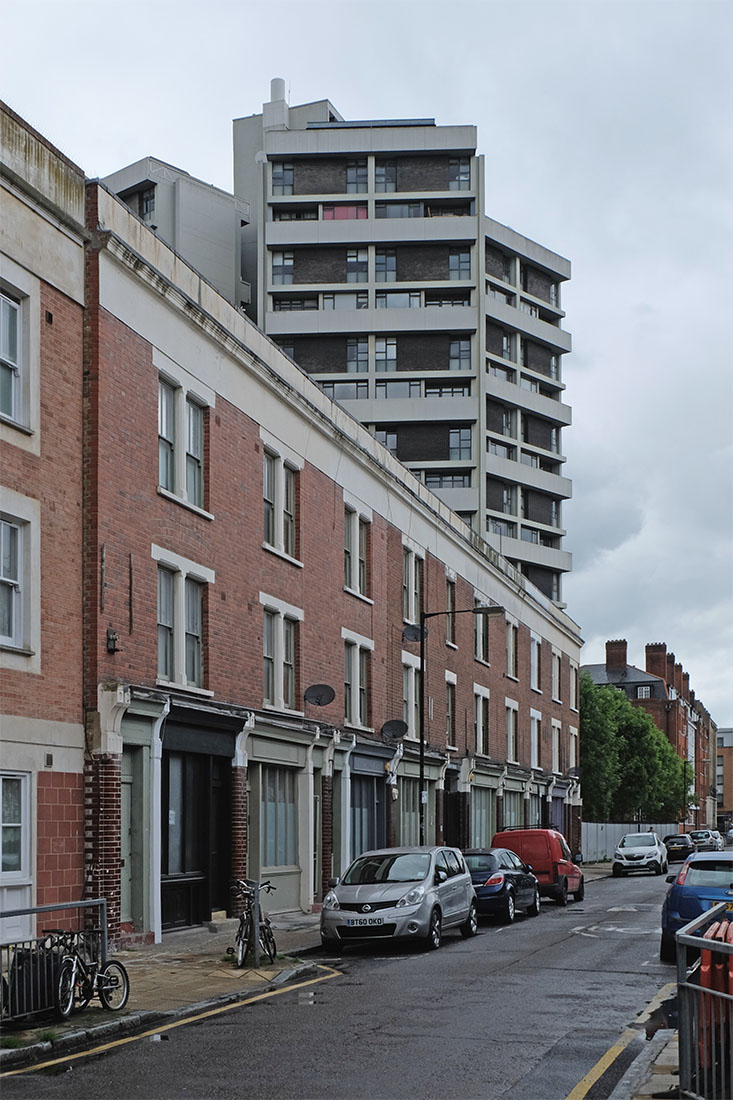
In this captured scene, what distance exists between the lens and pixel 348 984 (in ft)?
55.1

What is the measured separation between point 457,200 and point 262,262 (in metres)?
11.4

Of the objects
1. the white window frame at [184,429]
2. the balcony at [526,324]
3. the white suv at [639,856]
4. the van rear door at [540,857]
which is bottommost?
the white suv at [639,856]

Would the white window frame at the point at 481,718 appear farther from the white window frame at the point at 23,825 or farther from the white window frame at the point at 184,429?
the white window frame at the point at 23,825

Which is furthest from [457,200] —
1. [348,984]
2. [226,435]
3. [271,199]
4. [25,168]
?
[348,984]

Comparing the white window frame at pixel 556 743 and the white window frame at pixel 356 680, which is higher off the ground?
the white window frame at pixel 356 680

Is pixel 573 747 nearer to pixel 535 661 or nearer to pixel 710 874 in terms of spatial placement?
pixel 535 661

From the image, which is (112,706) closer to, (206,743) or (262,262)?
(206,743)

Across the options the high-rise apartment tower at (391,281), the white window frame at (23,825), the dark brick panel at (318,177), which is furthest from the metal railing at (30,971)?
the dark brick panel at (318,177)

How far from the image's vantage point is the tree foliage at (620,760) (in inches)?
3073

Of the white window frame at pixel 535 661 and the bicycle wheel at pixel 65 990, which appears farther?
the white window frame at pixel 535 661

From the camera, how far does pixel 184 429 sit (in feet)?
79.0

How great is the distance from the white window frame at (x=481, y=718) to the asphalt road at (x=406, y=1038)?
25724mm

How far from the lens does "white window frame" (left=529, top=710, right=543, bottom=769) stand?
181 ft

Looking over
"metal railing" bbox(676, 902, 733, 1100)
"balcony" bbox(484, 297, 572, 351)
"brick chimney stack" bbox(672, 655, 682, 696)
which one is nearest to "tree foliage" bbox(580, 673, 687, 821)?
"balcony" bbox(484, 297, 572, 351)
